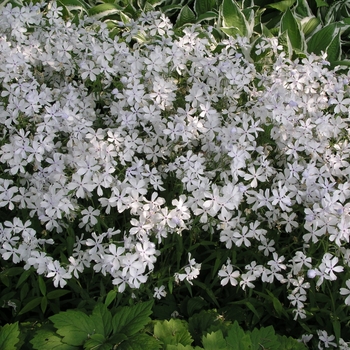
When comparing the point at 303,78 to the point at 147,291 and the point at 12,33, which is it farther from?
the point at 12,33

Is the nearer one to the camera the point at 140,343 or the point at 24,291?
the point at 140,343

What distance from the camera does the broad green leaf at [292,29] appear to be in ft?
11.8

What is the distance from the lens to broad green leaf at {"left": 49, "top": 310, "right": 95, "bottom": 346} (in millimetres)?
1681

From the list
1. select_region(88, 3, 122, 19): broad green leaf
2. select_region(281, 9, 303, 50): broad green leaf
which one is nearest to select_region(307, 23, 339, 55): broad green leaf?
select_region(281, 9, 303, 50): broad green leaf

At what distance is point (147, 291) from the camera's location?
6.81 feet

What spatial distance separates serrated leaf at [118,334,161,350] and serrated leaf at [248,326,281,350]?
0.34 metres

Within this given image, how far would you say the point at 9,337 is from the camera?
1628mm

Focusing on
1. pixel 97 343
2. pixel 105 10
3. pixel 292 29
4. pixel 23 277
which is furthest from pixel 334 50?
pixel 97 343

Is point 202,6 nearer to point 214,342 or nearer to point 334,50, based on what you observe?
point 334,50

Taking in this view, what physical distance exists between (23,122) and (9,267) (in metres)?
0.66

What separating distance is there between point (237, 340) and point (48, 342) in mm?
636

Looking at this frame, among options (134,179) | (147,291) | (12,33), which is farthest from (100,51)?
(147,291)

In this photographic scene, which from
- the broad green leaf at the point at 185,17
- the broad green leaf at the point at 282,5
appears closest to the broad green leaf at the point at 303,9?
the broad green leaf at the point at 282,5

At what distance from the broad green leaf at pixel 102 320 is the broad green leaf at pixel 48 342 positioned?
100 millimetres
